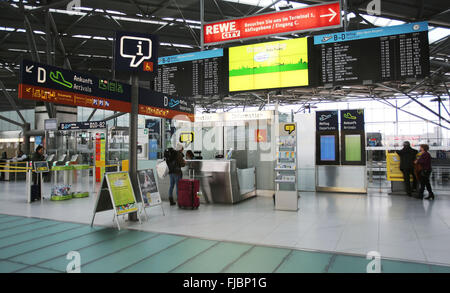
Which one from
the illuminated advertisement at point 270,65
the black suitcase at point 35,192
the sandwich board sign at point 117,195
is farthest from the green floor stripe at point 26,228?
the illuminated advertisement at point 270,65

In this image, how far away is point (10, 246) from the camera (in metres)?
4.39

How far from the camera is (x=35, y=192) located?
8633 millimetres

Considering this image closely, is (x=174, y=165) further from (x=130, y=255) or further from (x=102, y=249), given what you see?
(x=130, y=255)

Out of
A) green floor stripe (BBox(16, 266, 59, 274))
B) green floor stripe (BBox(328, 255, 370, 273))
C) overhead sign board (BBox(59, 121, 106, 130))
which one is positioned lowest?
green floor stripe (BBox(328, 255, 370, 273))

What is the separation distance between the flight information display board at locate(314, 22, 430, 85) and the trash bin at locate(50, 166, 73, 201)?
25.5 ft

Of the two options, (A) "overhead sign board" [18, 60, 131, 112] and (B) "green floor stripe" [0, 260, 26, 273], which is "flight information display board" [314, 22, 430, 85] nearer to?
(A) "overhead sign board" [18, 60, 131, 112]

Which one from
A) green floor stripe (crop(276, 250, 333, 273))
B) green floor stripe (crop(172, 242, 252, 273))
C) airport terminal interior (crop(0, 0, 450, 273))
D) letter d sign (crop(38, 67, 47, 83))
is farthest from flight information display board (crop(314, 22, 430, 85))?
letter d sign (crop(38, 67, 47, 83))

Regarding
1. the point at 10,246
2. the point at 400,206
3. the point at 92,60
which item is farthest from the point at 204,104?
the point at 10,246

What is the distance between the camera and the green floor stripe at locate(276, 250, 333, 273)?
3369 millimetres

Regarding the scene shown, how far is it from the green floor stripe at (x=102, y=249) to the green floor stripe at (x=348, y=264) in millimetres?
2796

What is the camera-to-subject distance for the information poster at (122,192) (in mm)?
5598

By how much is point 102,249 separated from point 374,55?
6699 millimetres

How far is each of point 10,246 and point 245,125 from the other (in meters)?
7.90
